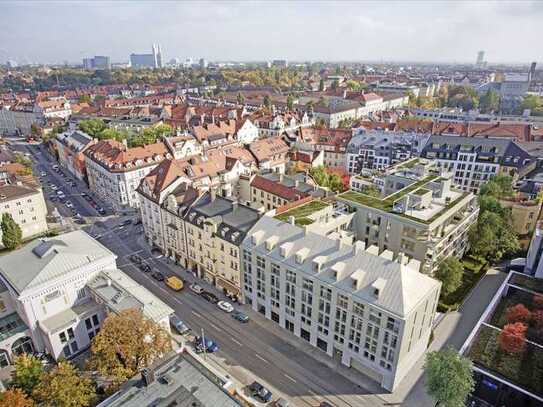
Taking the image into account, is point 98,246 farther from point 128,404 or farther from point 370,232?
point 370,232

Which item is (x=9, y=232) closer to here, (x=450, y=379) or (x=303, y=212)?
(x=303, y=212)

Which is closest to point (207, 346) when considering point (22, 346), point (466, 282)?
point (22, 346)

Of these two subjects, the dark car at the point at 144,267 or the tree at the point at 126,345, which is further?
the dark car at the point at 144,267

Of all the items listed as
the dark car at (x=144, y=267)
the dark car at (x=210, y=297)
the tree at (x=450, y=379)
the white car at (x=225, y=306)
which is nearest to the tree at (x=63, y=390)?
the white car at (x=225, y=306)

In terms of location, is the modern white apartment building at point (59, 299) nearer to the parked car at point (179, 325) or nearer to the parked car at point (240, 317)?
the parked car at point (179, 325)

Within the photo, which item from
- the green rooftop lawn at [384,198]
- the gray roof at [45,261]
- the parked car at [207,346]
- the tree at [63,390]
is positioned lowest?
the parked car at [207,346]

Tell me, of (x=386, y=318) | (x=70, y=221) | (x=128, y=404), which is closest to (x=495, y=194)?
(x=386, y=318)

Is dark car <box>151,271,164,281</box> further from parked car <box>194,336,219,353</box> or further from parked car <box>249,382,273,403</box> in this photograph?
parked car <box>249,382,273,403</box>
